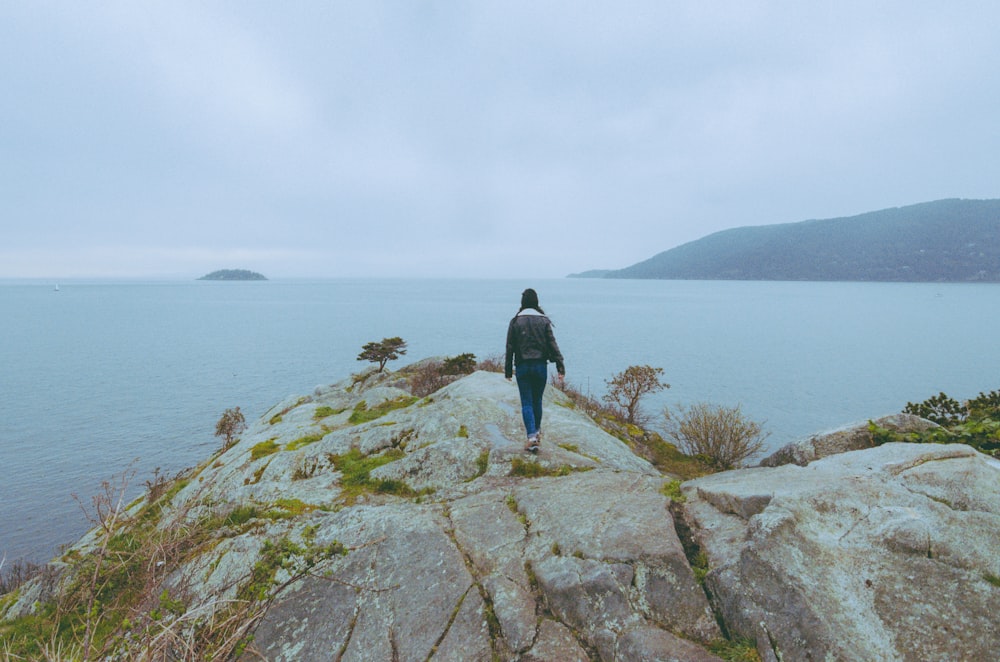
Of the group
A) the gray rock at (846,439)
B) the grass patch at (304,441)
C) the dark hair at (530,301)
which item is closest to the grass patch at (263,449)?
the grass patch at (304,441)

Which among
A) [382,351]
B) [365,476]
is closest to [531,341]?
[365,476]

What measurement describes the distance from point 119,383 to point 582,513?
49.4m

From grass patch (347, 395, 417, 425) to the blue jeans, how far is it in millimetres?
5414

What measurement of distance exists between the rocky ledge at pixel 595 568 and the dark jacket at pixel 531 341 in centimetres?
213

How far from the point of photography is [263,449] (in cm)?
1112

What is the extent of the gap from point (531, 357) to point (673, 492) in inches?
137

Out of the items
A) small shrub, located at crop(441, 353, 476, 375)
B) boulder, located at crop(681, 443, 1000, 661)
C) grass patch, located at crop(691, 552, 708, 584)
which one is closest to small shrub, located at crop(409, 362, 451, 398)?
small shrub, located at crop(441, 353, 476, 375)

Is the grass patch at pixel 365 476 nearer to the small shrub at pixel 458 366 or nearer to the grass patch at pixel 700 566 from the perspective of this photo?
the grass patch at pixel 700 566

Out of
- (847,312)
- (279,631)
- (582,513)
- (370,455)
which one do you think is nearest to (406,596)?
(279,631)

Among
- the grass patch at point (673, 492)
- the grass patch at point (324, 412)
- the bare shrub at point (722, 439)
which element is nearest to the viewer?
the grass patch at point (673, 492)

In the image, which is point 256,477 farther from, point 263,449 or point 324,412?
point 324,412

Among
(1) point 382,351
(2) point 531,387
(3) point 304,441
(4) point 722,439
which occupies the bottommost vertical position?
(4) point 722,439

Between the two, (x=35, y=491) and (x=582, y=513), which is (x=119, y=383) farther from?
(x=582, y=513)

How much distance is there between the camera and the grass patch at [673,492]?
22.6ft
